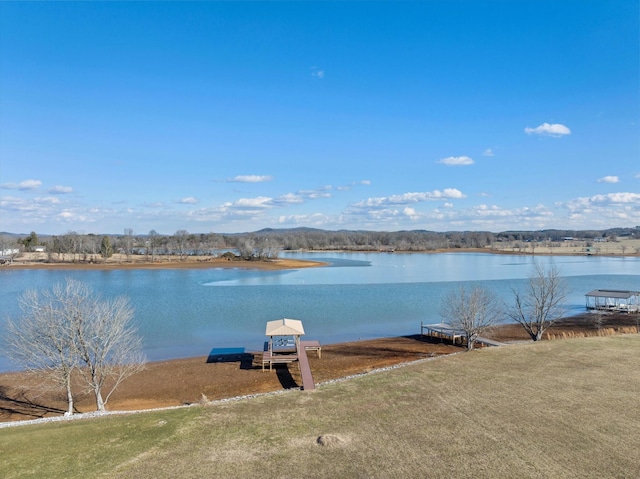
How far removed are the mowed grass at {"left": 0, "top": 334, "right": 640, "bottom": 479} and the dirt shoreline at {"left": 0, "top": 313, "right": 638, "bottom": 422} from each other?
3102 millimetres

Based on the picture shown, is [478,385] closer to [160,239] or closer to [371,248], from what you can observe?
[160,239]

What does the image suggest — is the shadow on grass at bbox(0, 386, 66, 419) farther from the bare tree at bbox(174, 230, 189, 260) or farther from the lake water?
the bare tree at bbox(174, 230, 189, 260)

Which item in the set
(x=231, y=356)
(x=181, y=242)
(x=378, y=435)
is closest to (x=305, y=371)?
(x=378, y=435)

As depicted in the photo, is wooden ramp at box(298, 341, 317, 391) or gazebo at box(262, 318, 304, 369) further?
gazebo at box(262, 318, 304, 369)

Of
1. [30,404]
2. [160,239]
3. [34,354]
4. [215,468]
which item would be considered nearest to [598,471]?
[215,468]

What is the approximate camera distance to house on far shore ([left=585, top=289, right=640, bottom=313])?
3516 centimetres

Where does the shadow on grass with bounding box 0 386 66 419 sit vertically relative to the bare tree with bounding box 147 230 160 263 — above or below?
below

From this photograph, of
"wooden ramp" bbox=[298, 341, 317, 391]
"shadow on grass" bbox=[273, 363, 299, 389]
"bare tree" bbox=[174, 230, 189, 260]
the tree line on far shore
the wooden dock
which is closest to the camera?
"wooden ramp" bbox=[298, 341, 317, 391]

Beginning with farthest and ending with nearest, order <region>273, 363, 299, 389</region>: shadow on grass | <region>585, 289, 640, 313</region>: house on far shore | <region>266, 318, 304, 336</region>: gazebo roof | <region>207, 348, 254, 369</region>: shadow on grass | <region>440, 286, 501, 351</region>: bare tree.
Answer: <region>585, 289, 640, 313</region>: house on far shore, <region>440, 286, 501, 351</region>: bare tree, <region>207, 348, 254, 369</region>: shadow on grass, <region>266, 318, 304, 336</region>: gazebo roof, <region>273, 363, 299, 389</region>: shadow on grass

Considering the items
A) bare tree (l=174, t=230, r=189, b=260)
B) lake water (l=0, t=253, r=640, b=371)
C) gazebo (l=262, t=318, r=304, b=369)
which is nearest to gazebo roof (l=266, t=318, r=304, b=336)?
gazebo (l=262, t=318, r=304, b=369)

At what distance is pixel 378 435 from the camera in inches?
435

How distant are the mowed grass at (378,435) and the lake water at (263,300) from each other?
44.1 ft

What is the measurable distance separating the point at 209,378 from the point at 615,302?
37.5m

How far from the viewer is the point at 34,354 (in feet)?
50.1
